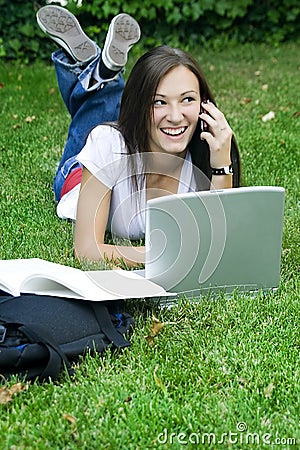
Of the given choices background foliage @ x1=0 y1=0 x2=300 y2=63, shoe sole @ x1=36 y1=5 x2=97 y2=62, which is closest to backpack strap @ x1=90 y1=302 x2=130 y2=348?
shoe sole @ x1=36 y1=5 x2=97 y2=62

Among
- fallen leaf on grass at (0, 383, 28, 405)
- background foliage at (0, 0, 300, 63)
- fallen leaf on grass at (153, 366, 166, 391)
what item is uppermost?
background foliage at (0, 0, 300, 63)

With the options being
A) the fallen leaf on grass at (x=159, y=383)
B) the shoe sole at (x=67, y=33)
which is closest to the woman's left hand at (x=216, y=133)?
the fallen leaf on grass at (x=159, y=383)

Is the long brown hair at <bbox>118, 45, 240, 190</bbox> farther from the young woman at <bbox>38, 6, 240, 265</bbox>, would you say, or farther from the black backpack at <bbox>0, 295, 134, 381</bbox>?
the black backpack at <bbox>0, 295, 134, 381</bbox>

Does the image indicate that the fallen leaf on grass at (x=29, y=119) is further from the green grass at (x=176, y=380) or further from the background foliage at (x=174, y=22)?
the background foliage at (x=174, y=22)

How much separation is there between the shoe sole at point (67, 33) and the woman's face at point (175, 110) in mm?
1093

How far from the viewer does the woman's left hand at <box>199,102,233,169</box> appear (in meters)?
2.90

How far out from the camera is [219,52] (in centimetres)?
742

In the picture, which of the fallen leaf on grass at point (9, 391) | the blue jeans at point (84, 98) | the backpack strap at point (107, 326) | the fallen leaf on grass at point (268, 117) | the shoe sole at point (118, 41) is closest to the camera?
the fallen leaf on grass at point (9, 391)

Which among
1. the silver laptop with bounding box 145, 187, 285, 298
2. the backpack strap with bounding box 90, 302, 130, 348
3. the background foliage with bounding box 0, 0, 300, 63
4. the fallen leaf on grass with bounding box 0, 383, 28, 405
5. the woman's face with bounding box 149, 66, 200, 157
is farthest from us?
the background foliage with bounding box 0, 0, 300, 63

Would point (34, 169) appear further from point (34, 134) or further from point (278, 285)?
point (278, 285)

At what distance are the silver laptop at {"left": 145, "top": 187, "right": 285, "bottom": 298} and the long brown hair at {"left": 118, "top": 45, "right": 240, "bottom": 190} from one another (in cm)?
59

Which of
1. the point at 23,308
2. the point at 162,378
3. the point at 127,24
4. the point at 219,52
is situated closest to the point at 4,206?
the point at 127,24

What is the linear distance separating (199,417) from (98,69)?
7.30 feet

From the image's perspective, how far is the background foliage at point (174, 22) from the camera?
705 cm
